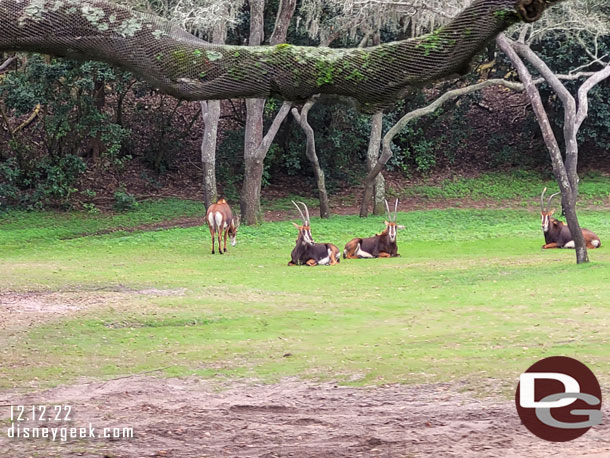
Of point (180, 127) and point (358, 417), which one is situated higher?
point (180, 127)

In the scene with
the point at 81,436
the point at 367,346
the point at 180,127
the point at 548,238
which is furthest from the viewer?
the point at 180,127

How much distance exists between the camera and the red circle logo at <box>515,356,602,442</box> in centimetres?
660

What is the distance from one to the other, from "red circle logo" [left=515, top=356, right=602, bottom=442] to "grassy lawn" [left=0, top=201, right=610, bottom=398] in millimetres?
490

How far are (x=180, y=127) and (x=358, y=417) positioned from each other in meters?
29.5

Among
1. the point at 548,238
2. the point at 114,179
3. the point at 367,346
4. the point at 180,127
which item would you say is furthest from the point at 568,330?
the point at 180,127

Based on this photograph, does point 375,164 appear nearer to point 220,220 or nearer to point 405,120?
point 405,120

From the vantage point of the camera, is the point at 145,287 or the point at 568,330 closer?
the point at 568,330

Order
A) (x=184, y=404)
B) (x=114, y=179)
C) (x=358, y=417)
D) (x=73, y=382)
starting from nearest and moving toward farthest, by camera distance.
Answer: (x=358, y=417) < (x=184, y=404) < (x=73, y=382) < (x=114, y=179)

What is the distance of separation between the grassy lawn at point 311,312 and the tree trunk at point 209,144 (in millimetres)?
3732

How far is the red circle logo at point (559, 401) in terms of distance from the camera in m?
6.60

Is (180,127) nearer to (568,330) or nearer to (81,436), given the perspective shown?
(568,330)

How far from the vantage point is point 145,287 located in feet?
49.2

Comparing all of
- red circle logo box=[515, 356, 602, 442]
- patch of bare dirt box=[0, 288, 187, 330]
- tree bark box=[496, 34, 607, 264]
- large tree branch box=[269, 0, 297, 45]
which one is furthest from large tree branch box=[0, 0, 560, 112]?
large tree branch box=[269, 0, 297, 45]

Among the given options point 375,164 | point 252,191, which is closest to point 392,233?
point 252,191
